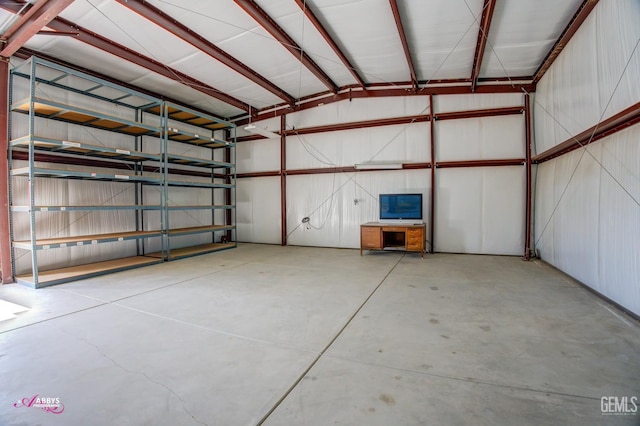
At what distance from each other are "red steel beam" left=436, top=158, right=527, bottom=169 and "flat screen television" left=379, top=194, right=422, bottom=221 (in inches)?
38.9

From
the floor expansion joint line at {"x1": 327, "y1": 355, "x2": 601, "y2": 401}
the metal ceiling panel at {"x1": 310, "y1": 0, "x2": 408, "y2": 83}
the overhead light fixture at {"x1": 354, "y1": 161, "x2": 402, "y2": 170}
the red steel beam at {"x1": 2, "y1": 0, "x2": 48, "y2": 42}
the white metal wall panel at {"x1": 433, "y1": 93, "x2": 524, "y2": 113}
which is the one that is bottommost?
the floor expansion joint line at {"x1": 327, "y1": 355, "x2": 601, "y2": 401}

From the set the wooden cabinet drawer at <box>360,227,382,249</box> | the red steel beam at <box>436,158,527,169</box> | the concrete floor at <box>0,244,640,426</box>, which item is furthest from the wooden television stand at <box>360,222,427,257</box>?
the concrete floor at <box>0,244,640,426</box>

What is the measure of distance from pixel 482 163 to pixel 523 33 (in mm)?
2580

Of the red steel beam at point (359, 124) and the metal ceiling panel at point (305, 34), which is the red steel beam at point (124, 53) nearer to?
the red steel beam at point (359, 124)

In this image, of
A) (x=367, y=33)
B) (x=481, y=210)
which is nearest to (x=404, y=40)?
(x=367, y=33)

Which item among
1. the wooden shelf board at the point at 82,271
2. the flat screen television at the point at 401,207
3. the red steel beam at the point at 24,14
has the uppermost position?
the red steel beam at the point at 24,14

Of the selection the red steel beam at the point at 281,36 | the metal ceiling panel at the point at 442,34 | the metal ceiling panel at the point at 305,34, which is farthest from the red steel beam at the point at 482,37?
the red steel beam at the point at 281,36

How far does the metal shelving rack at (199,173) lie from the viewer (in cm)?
658

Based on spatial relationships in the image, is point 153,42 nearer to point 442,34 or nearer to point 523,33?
point 442,34

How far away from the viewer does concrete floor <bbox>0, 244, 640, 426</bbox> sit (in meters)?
1.64

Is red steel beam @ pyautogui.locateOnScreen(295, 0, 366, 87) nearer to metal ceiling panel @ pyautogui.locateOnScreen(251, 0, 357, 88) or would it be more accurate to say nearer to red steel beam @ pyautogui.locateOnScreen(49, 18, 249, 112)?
metal ceiling panel @ pyautogui.locateOnScreen(251, 0, 357, 88)

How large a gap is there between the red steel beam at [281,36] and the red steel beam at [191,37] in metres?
Answer: 1.18

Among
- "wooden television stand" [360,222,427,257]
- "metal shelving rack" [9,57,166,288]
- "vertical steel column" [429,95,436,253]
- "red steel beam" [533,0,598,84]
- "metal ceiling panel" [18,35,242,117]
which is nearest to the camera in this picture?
"red steel beam" [533,0,598,84]

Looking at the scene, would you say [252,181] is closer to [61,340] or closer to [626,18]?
[61,340]
